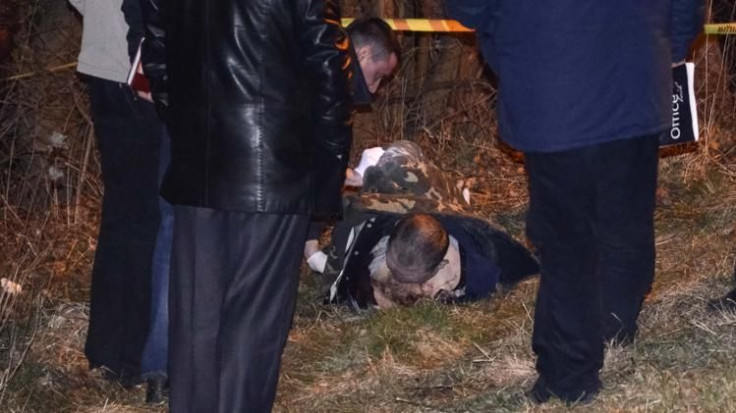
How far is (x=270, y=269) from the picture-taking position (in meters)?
4.29

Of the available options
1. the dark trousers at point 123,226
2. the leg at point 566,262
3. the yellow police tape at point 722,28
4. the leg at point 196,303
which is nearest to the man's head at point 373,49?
the dark trousers at point 123,226

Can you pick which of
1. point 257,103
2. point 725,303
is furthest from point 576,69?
point 725,303

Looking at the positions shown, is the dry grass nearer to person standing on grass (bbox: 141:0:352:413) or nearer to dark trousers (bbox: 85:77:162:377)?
dark trousers (bbox: 85:77:162:377)

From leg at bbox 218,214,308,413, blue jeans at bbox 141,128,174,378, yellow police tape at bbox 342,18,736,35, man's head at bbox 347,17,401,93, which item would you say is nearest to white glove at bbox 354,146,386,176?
man's head at bbox 347,17,401,93

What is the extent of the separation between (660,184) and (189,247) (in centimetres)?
478

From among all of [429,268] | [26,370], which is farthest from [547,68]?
[26,370]

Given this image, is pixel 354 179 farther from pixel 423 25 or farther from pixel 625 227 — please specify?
pixel 625 227

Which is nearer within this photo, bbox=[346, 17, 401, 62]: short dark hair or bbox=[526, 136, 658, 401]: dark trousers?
bbox=[526, 136, 658, 401]: dark trousers

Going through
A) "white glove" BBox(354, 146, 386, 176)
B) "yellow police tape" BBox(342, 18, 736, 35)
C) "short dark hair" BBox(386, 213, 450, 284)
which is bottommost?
"short dark hair" BBox(386, 213, 450, 284)

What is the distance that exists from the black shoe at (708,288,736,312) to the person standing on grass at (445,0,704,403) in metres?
1.11

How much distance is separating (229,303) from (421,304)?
6.91 feet

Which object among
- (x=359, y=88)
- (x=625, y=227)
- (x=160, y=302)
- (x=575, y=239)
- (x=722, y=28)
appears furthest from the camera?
(x=722, y=28)

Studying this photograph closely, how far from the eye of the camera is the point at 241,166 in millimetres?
4160

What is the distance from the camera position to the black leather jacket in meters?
4.08
